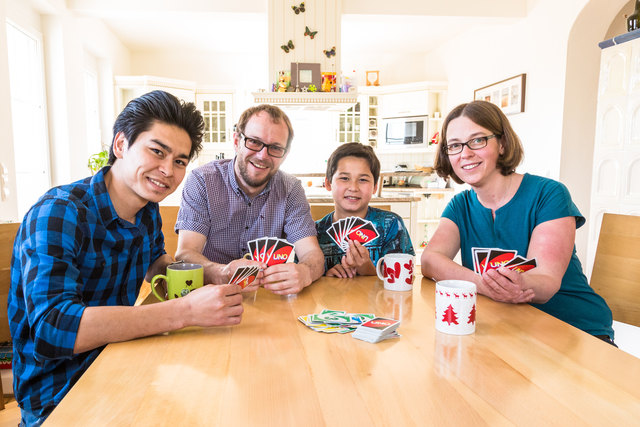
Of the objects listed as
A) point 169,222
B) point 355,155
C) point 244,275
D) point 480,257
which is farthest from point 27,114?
point 480,257

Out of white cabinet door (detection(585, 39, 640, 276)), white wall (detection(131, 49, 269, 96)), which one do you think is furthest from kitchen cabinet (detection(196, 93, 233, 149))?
white cabinet door (detection(585, 39, 640, 276))

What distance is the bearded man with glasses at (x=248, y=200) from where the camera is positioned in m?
1.70

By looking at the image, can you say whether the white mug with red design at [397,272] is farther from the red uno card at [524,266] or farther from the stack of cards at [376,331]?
the stack of cards at [376,331]

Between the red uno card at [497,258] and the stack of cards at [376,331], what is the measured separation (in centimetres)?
42

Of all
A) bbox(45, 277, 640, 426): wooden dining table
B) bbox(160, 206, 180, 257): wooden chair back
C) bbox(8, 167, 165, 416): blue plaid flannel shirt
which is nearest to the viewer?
bbox(45, 277, 640, 426): wooden dining table

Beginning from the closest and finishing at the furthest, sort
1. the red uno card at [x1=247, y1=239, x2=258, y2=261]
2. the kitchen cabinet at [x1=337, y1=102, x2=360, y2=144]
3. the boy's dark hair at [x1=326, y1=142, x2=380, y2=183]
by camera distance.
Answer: the red uno card at [x1=247, y1=239, x2=258, y2=261], the boy's dark hair at [x1=326, y1=142, x2=380, y2=183], the kitchen cabinet at [x1=337, y1=102, x2=360, y2=144]

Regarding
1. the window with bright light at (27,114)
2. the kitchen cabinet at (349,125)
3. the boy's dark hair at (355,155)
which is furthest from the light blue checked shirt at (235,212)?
the kitchen cabinet at (349,125)

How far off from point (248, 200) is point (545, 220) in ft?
3.51

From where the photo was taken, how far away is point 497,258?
3.94 feet

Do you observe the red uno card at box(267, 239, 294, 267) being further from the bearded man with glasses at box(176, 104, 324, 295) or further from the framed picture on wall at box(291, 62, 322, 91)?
the framed picture on wall at box(291, 62, 322, 91)

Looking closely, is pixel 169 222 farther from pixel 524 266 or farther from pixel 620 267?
pixel 620 267

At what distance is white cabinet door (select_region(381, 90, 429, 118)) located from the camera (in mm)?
6668

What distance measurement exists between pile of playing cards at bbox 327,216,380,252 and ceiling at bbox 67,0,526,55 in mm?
3594

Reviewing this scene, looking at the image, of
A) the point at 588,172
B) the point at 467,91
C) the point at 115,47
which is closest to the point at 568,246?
the point at 588,172
